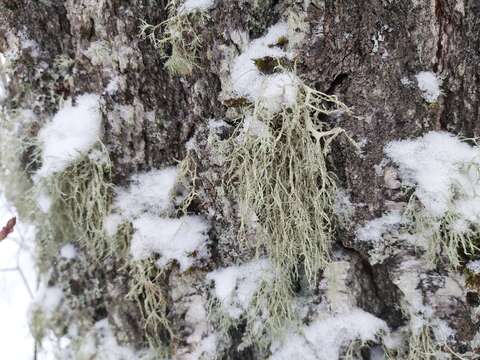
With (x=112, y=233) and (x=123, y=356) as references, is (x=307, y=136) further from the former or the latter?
(x=123, y=356)

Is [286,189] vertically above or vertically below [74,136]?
below

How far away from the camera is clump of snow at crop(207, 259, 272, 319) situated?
1.23 metres

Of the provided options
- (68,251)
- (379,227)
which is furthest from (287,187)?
(68,251)

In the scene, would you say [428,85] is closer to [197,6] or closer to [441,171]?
[441,171]

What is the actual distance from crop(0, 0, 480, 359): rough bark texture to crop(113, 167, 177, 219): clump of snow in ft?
0.11

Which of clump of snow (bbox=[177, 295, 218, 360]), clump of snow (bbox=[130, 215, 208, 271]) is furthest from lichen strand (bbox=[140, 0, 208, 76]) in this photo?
clump of snow (bbox=[177, 295, 218, 360])

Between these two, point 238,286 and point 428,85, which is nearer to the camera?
point 428,85

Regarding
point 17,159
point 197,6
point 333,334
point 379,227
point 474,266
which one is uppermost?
point 197,6

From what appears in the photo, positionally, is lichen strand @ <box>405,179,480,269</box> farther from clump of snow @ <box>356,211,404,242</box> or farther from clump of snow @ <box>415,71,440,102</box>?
clump of snow @ <box>415,71,440,102</box>

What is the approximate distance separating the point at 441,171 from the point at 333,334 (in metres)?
0.50

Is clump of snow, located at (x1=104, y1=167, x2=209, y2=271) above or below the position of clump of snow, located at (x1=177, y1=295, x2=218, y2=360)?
above

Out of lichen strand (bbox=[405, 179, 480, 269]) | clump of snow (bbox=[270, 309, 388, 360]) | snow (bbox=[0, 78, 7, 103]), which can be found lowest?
clump of snow (bbox=[270, 309, 388, 360])

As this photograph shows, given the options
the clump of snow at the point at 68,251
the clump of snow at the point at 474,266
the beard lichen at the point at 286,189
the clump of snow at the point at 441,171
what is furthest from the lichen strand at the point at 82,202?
the clump of snow at the point at 474,266

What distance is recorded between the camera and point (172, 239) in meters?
1.27
